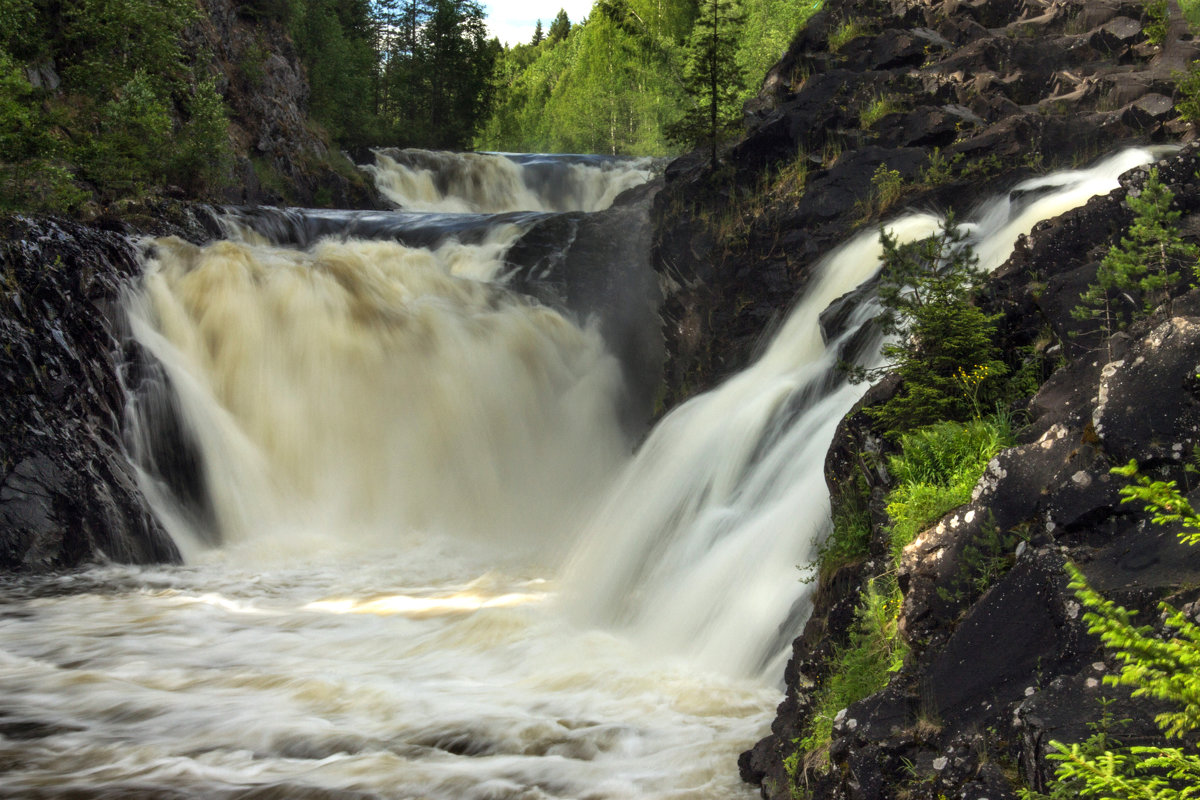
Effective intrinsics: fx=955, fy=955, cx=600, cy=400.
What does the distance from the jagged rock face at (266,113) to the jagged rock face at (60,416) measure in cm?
1155

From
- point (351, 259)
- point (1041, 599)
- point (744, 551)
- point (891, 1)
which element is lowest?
point (744, 551)

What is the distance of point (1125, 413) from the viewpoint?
4.73 metres

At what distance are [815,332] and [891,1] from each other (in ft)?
26.0

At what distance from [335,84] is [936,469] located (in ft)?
116

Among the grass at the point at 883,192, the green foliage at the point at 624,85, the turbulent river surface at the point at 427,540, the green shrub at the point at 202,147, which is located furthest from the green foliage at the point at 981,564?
the green foliage at the point at 624,85

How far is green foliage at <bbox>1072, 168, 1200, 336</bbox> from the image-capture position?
562 centimetres

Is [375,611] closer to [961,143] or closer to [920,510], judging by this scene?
[920,510]

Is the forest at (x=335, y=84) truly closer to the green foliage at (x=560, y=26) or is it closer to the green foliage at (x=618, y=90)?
the green foliage at (x=618, y=90)

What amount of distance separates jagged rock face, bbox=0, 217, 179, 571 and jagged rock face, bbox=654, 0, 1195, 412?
8490 mm

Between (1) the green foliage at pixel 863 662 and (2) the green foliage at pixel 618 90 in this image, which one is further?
(2) the green foliage at pixel 618 90

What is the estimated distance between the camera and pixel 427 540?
14.5 meters

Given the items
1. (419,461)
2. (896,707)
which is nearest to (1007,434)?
(896,707)

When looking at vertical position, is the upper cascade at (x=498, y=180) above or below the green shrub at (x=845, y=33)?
below

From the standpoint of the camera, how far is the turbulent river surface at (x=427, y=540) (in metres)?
6.86
